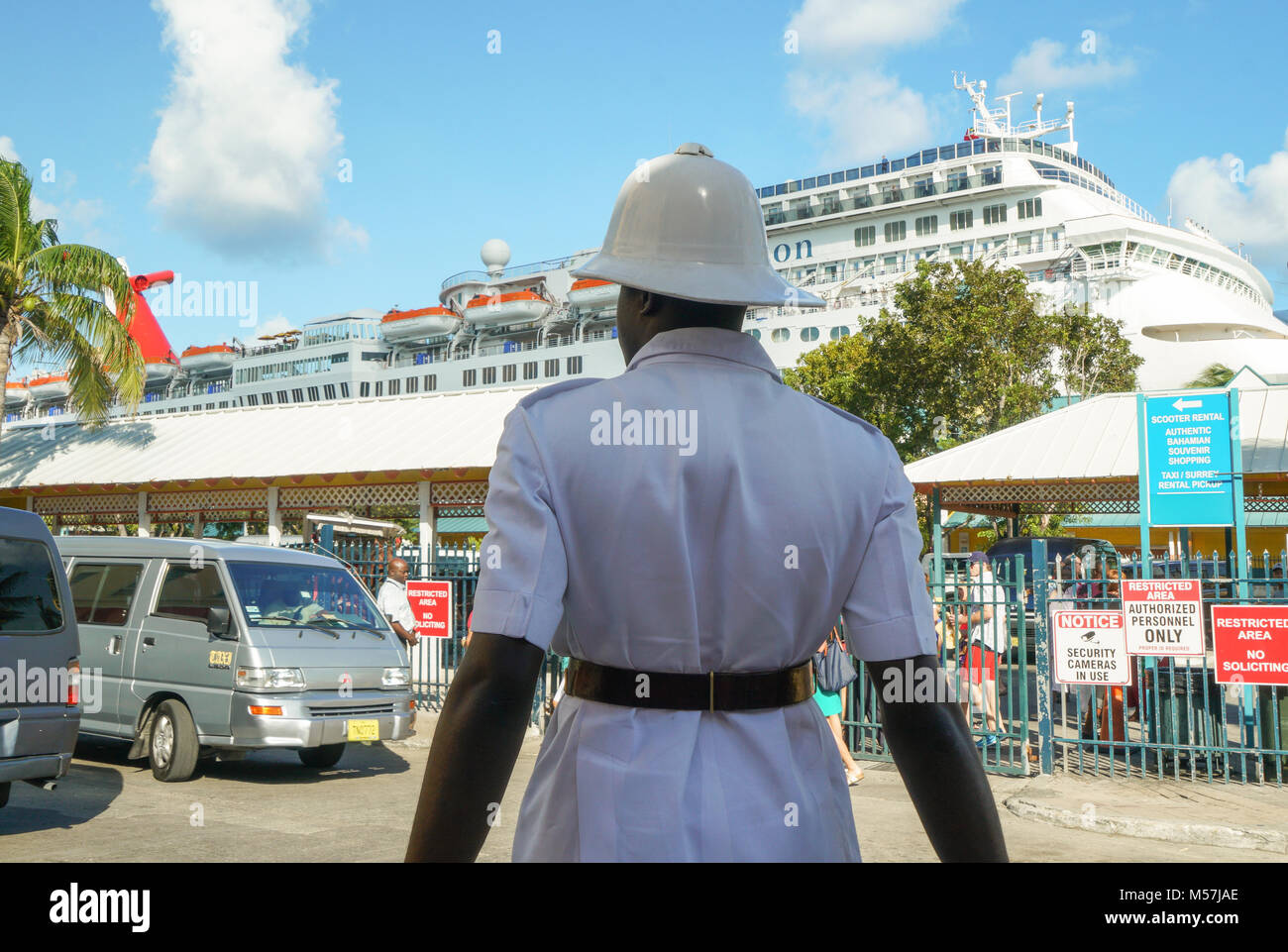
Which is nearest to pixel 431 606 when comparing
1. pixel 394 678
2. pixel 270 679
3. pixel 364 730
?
pixel 394 678

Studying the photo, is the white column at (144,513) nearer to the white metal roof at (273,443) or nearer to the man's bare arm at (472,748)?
the white metal roof at (273,443)

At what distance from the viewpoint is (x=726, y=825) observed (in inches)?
61.6

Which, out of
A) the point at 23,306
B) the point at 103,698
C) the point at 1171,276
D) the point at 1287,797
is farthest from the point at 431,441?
the point at 1171,276

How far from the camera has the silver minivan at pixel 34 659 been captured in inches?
274

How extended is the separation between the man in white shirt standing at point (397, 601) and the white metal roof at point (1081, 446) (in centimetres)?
749

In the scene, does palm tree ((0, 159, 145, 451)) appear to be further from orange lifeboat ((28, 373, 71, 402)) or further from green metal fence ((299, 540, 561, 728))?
orange lifeboat ((28, 373, 71, 402))

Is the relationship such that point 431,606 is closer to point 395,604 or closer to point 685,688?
point 395,604

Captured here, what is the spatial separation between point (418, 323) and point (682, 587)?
92077 millimetres

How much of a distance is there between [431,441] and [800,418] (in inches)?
699

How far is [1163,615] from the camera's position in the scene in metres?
9.09

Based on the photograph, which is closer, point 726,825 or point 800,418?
point 726,825

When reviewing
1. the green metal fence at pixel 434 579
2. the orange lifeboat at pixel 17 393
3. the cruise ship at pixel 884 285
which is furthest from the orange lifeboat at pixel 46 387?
the green metal fence at pixel 434 579
